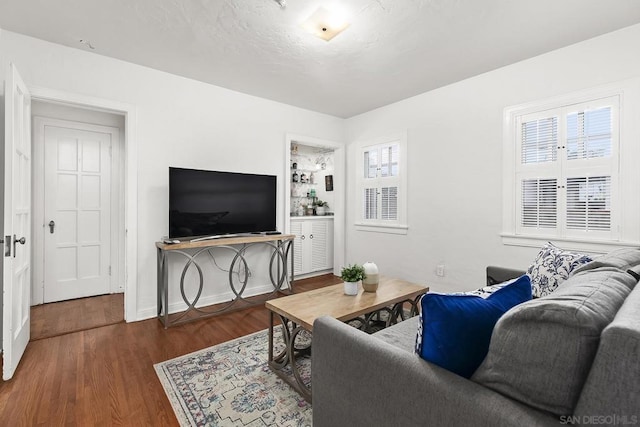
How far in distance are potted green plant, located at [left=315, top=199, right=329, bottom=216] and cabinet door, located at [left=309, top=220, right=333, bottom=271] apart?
0.70 ft

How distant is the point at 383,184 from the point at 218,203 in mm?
2220

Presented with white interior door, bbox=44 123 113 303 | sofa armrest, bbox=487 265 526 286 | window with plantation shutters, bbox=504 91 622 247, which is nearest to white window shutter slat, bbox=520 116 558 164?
window with plantation shutters, bbox=504 91 622 247

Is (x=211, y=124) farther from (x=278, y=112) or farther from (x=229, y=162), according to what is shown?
(x=278, y=112)

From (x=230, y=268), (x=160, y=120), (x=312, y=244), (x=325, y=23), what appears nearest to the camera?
(x=325, y=23)

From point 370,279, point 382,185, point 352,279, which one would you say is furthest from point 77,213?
point 382,185

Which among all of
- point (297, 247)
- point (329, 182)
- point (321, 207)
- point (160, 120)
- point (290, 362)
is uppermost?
point (160, 120)

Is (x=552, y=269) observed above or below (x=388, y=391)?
above

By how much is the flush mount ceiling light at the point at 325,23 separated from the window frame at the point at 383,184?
1.92 metres

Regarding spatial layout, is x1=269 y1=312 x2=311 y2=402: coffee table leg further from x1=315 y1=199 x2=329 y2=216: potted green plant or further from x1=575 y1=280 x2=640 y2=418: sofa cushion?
x1=315 y1=199 x2=329 y2=216: potted green plant

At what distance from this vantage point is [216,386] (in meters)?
1.89

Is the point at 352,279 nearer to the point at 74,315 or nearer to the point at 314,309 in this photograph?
the point at 314,309

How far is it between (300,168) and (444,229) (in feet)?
8.42

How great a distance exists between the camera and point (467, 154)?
3254 millimetres

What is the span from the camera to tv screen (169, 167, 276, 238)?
9.95 feet
